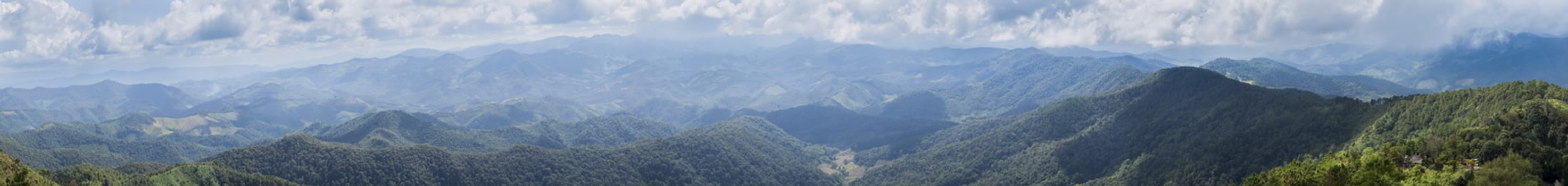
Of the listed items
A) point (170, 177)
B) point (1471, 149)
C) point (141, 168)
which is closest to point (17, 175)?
point (170, 177)

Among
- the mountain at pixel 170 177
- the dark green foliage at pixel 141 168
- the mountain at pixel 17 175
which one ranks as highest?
the mountain at pixel 17 175

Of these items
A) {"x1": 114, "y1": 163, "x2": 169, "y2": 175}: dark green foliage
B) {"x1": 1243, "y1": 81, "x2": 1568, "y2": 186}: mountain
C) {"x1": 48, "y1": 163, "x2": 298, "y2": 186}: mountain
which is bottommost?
{"x1": 114, "y1": 163, "x2": 169, "y2": 175}: dark green foliage

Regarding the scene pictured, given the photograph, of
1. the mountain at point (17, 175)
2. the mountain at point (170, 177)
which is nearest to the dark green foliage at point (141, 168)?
the mountain at point (170, 177)

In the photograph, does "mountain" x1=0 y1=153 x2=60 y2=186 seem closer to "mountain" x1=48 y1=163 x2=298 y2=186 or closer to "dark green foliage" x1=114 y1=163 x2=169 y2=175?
"mountain" x1=48 y1=163 x2=298 y2=186

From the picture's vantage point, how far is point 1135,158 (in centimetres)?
19738

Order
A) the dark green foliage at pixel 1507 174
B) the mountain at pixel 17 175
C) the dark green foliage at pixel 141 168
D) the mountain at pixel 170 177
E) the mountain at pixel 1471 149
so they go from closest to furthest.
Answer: the dark green foliage at pixel 1507 174, the mountain at pixel 1471 149, the mountain at pixel 17 175, the mountain at pixel 170 177, the dark green foliage at pixel 141 168

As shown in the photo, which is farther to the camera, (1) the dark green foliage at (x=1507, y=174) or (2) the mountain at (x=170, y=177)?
(2) the mountain at (x=170, y=177)

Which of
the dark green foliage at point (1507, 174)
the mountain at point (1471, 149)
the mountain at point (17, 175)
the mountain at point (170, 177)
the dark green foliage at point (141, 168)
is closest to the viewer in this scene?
the dark green foliage at point (1507, 174)

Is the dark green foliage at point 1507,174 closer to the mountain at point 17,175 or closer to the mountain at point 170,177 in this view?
the mountain at point 17,175

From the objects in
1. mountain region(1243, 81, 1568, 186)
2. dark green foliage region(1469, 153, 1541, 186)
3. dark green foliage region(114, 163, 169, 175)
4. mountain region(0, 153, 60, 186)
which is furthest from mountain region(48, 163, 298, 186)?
dark green foliage region(1469, 153, 1541, 186)

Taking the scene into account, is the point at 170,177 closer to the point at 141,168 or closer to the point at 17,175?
the point at 141,168

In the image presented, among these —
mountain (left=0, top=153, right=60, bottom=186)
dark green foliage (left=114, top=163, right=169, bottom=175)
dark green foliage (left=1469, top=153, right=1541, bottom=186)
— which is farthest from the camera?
dark green foliage (left=114, top=163, right=169, bottom=175)

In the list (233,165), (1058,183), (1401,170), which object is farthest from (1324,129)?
(233,165)

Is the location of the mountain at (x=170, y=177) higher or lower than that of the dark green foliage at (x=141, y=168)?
higher
